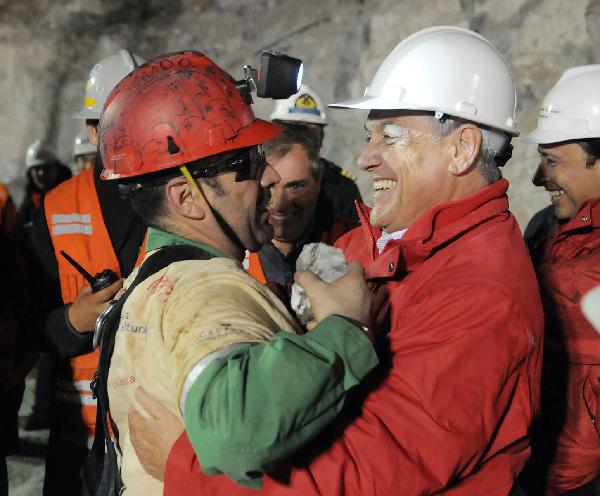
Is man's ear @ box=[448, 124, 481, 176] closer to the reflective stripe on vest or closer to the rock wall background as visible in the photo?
the reflective stripe on vest

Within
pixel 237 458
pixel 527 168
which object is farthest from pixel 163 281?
pixel 527 168

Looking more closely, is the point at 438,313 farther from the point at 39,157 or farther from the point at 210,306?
the point at 39,157

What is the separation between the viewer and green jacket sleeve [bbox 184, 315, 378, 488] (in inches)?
54.2

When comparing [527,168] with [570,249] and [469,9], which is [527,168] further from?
[570,249]

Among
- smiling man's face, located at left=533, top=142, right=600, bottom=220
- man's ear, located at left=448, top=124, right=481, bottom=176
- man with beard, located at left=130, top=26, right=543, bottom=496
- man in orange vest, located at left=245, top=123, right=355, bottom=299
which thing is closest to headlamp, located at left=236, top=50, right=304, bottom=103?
man with beard, located at left=130, top=26, right=543, bottom=496

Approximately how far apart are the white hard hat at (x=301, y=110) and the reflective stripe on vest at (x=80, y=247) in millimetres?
3109

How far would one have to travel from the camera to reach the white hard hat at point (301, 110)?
6.46 m

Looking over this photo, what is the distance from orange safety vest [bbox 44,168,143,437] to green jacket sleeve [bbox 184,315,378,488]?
7.27 feet

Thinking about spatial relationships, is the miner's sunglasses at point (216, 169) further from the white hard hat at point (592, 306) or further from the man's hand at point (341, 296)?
the white hard hat at point (592, 306)

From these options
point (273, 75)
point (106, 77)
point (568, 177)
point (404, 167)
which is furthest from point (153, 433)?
point (106, 77)

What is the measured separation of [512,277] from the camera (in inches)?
77.1

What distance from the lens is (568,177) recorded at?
3723mm

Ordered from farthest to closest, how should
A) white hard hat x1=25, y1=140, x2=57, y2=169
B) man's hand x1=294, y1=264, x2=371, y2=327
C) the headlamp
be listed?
white hard hat x1=25, y1=140, x2=57, y2=169 → the headlamp → man's hand x1=294, y1=264, x2=371, y2=327

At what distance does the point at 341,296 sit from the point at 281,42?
7790mm
